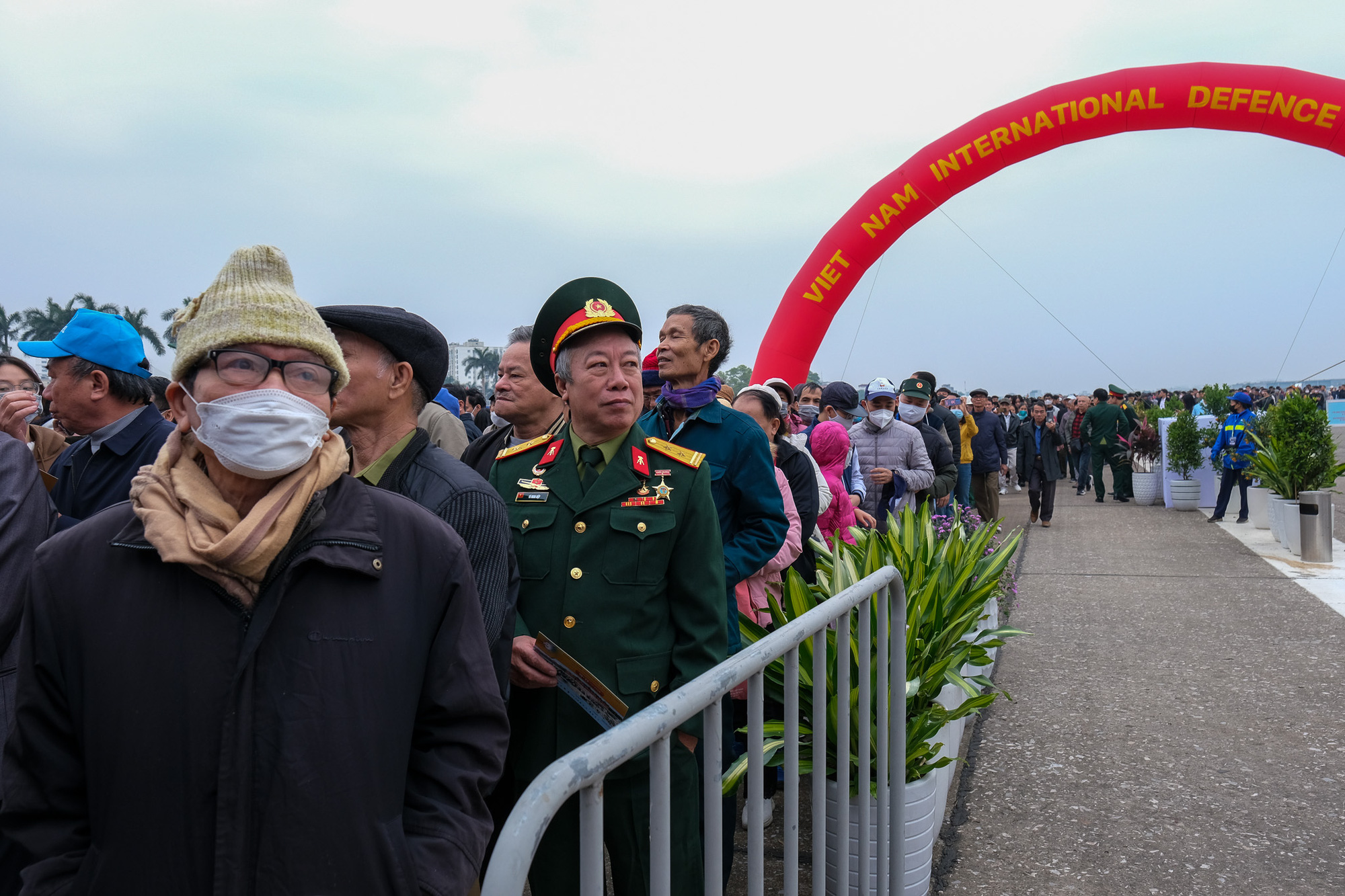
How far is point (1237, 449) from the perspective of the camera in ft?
38.9

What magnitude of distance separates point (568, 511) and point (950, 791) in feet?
8.79

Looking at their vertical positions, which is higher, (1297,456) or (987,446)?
(987,446)

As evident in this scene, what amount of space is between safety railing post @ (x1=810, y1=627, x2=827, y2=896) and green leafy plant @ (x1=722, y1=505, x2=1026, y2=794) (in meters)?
0.01

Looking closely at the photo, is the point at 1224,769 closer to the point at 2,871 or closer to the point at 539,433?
the point at 539,433

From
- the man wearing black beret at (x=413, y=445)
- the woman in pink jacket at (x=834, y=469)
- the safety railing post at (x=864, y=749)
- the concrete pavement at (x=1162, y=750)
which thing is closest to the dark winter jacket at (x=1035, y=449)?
the concrete pavement at (x=1162, y=750)

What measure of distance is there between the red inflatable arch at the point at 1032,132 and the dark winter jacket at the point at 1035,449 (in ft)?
10.3

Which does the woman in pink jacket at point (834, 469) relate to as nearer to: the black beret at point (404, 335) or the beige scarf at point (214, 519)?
the black beret at point (404, 335)

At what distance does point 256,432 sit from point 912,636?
9.07 ft

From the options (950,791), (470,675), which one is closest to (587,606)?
(470,675)

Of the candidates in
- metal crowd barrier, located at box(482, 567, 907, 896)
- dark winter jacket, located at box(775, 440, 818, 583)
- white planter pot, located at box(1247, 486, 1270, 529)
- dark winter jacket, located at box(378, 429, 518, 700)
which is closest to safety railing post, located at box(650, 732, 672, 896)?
metal crowd barrier, located at box(482, 567, 907, 896)

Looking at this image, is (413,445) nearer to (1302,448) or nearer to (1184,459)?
(1302,448)

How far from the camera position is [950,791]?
423 centimetres

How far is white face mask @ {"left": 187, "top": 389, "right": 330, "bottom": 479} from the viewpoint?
4.73 feet

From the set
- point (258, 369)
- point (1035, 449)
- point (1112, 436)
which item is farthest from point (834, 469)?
point (1112, 436)
